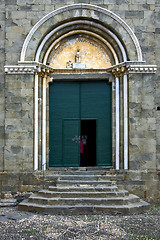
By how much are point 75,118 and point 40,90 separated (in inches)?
64.3

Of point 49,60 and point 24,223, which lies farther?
point 49,60

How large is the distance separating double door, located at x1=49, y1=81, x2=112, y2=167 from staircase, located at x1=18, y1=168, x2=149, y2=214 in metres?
1.25

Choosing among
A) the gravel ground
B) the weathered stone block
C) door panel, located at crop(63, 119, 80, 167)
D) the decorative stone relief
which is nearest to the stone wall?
door panel, located at crop(63, 119, 80, 167)

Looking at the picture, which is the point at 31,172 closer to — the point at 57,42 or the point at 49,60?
the point at 49,60

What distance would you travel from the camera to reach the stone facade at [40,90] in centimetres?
889

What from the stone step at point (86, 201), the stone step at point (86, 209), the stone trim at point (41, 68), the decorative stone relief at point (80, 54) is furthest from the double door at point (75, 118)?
the stone step at point (86, 209)

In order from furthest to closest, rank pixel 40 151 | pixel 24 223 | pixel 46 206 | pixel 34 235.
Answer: pixel 40 151, pixel 46 206, pixel 24 223, pixel 34 235

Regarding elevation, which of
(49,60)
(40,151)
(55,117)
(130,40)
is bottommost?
(40,151)

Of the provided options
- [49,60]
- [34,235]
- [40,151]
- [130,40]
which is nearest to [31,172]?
[40,151]

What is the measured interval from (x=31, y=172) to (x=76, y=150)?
1814mm

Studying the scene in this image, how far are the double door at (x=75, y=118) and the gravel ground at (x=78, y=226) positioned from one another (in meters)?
2.73

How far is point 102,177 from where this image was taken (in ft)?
28.4

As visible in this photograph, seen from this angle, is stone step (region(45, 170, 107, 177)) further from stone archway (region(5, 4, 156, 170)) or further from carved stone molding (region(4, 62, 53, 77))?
carved stone molding (region(4, 62, 53, 77))

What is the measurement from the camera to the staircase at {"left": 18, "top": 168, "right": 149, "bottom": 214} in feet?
23.8
